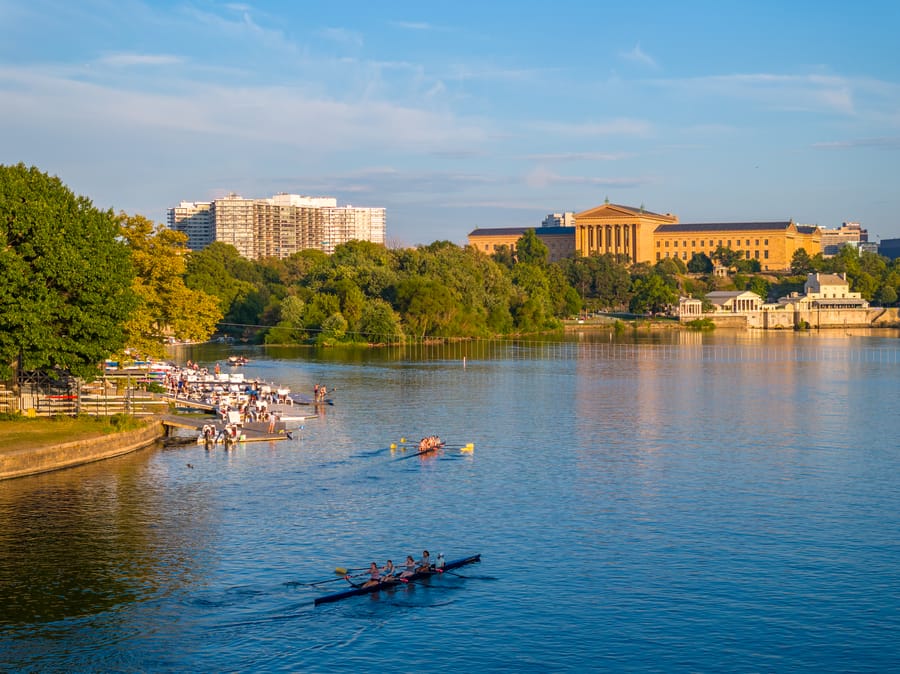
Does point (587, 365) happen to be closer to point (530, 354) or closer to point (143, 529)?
point (530, 354)

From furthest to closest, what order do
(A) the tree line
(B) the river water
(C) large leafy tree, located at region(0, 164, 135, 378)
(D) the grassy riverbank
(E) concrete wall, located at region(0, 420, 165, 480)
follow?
(A) the tree line
(C) large leafy tree, located at region(0, 164, 135, 378)
(D) the grassy riverbank
(E) concrete wall, located at region(0, 420, 165, 480)
(B) the river water

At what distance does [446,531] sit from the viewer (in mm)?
33531

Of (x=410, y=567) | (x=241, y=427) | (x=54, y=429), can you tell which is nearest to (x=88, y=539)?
(x=410, y=567)

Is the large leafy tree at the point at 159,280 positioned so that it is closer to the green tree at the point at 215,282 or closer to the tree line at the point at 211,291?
the tree line at the point at 211,291

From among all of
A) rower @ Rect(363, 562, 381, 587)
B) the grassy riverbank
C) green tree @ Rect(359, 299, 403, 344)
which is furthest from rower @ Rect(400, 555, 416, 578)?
green tree @ Rect(359, 299, 403, 344)

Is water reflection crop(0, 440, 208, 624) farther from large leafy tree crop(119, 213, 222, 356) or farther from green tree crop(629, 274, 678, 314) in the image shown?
green tree crop(629, 274, 678, 314)

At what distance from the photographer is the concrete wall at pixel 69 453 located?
1551 inches

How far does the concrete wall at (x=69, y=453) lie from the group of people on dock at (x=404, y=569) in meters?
17.5

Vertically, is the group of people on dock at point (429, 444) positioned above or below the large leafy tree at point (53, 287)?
below

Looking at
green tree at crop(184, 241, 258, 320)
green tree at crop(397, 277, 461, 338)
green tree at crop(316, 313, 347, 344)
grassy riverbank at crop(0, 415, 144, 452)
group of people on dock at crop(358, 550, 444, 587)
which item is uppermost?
green tree at crop(184, 241, 258, 320)

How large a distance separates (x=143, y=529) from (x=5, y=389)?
18738mm

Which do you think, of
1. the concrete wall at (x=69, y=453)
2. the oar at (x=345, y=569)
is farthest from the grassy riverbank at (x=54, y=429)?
the oar at (x=345, y=569)

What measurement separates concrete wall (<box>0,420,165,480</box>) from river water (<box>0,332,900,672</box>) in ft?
2.66

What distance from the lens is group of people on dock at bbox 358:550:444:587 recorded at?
91.2 feet
